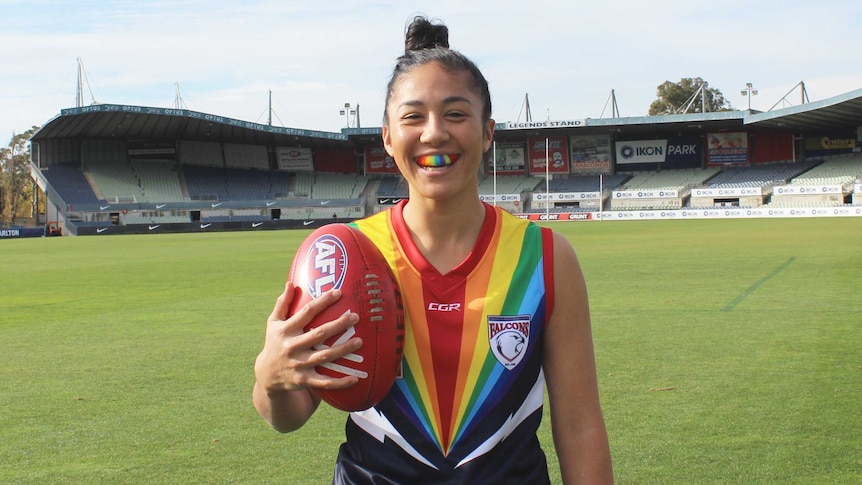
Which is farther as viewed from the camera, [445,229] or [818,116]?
[818,116]

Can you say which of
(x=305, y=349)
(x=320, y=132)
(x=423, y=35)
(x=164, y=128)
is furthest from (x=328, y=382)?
(x=320, y=132)

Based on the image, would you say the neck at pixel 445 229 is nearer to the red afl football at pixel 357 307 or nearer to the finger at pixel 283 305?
the red afl football at pixel 357 307

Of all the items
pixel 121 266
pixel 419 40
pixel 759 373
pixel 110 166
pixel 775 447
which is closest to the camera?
pixel 419 40

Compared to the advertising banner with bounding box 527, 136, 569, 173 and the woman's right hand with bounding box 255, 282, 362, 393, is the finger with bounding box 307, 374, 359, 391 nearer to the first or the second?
the woman's right hand with bounding box 255, 282, 362, 393

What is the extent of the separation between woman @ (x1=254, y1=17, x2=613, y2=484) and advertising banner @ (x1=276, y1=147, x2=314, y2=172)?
7032 cm

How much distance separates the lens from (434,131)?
2.05 meters

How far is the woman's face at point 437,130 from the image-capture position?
6.80 feet

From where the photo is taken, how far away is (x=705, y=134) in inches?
2581

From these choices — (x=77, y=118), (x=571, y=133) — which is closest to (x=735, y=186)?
(x=571, y=133)

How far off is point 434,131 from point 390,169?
7111cm

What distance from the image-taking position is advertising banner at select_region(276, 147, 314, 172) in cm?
7112

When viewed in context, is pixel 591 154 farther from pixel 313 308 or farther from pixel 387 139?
pixel 313 308

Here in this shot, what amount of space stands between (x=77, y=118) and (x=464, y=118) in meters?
59.0

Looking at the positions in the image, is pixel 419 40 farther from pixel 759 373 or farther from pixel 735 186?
pixel 735 186
